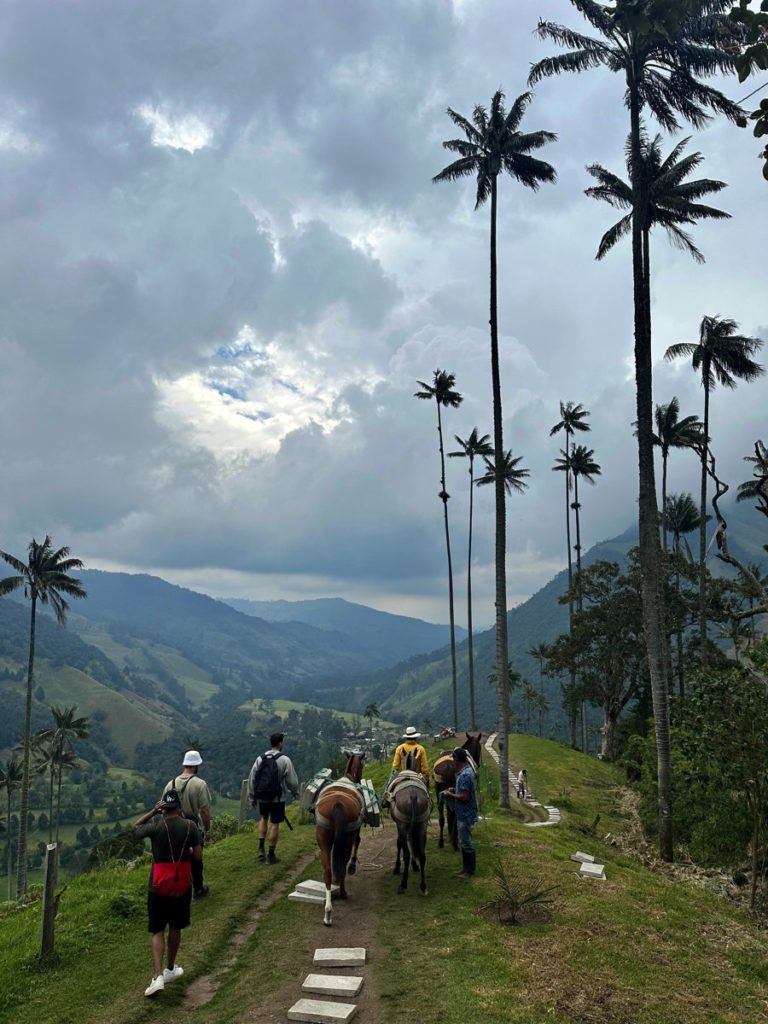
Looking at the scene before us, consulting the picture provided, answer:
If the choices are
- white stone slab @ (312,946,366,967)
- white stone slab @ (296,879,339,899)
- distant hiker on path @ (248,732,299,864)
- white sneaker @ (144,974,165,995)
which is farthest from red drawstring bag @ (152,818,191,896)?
distant hiker on path @ (248,732,299,864)

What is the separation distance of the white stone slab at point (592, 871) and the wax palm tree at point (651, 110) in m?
6.11

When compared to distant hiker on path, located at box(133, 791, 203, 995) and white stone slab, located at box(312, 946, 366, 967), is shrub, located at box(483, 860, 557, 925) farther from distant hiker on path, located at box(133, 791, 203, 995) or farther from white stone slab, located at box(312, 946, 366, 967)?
distant hiker on path, located at box(133, 791, 203, 995)

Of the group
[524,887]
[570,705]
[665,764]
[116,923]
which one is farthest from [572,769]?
[116,923]

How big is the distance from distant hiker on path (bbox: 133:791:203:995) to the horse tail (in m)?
3.20

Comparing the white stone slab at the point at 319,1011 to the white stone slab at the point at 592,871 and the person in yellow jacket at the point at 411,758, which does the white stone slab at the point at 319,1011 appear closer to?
the person in yellow jacket at the point at 411,758

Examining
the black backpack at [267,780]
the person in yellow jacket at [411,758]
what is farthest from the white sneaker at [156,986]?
the person in yellow jacket at [411,758]

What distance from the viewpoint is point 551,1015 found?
769 cm

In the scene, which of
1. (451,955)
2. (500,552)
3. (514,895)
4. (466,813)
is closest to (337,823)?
(451,955)

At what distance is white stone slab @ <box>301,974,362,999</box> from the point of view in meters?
8.40

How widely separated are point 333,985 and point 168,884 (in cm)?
265

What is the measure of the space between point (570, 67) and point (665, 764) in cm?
2298

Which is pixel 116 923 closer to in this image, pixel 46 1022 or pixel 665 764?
pixel 46 1022

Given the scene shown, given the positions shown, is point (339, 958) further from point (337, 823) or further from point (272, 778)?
point (272, 778)

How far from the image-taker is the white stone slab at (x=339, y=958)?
9305 mm
